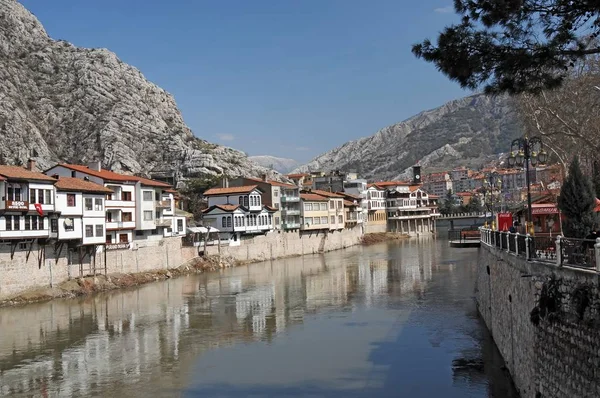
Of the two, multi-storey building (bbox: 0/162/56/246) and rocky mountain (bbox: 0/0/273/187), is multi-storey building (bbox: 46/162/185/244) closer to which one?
multi-storey building (bbox: 0/162/56/246)

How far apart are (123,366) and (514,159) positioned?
21.5 metres

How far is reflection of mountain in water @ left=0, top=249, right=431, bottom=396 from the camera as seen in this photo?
2605 cm

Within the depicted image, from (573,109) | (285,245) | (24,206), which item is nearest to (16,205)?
(24,206)

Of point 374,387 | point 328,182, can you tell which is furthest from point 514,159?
point 328,182

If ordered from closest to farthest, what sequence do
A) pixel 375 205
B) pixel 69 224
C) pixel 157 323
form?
pixel 157 323 < pixel 69 224 < pixel 375 205

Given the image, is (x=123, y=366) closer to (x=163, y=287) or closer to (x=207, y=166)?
(x=163, y=287)

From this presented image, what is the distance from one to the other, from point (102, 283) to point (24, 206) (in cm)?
1103

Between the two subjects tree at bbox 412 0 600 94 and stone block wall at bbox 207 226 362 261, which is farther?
stone block wall at bbox 207 226 362 261

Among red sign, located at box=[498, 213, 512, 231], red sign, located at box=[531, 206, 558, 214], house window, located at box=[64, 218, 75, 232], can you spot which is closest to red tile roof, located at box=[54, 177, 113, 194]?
house window, located at box=[64, 218, 75, 232]

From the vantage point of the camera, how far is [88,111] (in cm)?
12588

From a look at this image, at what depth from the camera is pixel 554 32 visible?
45.4 ft

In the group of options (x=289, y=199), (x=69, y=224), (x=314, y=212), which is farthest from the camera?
(x=314, y=212)

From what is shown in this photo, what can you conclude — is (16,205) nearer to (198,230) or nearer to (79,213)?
(79,213)

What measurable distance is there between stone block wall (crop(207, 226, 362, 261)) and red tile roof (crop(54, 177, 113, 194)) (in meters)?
21.4
